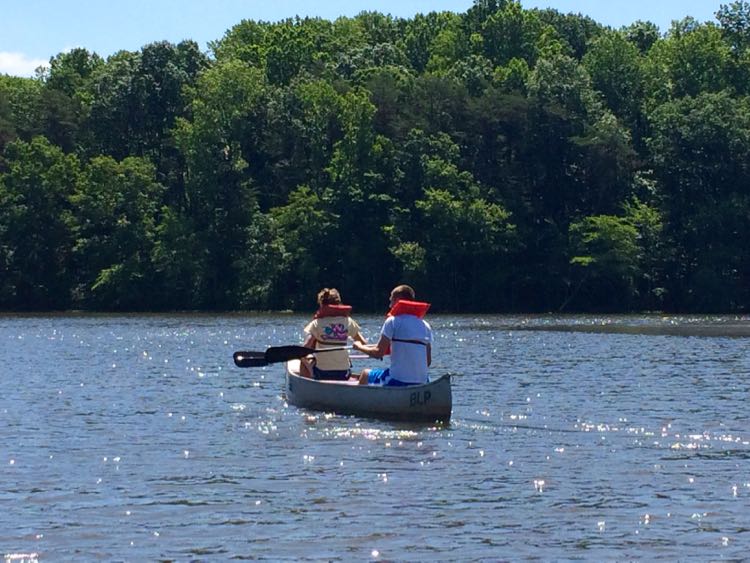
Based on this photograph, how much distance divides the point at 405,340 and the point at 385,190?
234 ft

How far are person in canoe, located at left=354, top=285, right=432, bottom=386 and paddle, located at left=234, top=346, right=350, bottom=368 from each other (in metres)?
2.74

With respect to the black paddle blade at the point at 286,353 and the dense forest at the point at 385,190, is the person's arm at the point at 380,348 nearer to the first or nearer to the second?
the black paddle blade at the point at 286,353

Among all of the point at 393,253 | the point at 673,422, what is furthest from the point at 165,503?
the point at 393,253

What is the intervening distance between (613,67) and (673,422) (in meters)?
86.7

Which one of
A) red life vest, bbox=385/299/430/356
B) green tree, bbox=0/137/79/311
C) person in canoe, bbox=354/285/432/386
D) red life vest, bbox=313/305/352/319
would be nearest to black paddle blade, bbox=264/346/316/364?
red life vest, bbox=313/305/352/319

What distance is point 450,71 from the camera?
354 feet

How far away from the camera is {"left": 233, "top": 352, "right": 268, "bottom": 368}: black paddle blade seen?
31047 millimetres

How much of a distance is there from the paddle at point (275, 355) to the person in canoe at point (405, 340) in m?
2.74

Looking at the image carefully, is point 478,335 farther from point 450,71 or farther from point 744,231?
point 450,71

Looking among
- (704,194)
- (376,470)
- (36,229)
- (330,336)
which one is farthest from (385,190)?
(376,470)

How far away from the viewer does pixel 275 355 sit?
97.2ft

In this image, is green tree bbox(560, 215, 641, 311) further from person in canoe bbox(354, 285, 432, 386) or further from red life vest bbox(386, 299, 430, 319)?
red life vest bbox(386, 299, 430, 319)

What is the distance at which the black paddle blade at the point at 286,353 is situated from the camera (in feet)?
94.8

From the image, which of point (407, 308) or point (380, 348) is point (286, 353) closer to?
point (380, 348)
